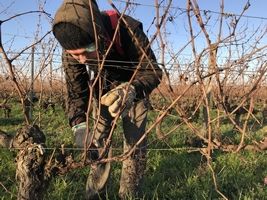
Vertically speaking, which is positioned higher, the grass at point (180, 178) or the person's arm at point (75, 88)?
the person's arm at point (75, 88)

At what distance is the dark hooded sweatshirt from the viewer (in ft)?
7.75

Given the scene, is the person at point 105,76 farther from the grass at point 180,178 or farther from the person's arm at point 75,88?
the grass at point 180,178

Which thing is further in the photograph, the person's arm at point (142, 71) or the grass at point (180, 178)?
the grass at point (180, 178)

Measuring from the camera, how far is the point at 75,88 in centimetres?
304

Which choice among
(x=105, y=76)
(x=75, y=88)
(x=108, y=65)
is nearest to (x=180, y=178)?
(x=75, y=88)

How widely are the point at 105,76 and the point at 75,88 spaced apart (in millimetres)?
561

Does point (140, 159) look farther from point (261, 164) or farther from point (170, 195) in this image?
point (261, 164)

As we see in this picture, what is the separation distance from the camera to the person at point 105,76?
233 cm

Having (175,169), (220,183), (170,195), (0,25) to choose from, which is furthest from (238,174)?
(0,25)

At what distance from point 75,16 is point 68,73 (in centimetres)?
74

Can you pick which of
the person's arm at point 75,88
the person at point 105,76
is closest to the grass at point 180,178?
the person at point 105,76

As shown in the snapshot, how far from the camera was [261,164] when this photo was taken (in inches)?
179

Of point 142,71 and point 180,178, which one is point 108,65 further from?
point 180,178

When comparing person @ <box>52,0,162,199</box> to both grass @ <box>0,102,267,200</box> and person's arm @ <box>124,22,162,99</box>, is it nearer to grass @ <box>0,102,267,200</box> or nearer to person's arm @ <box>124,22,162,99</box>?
person's arm @ <box>124,22,162,99</box>
